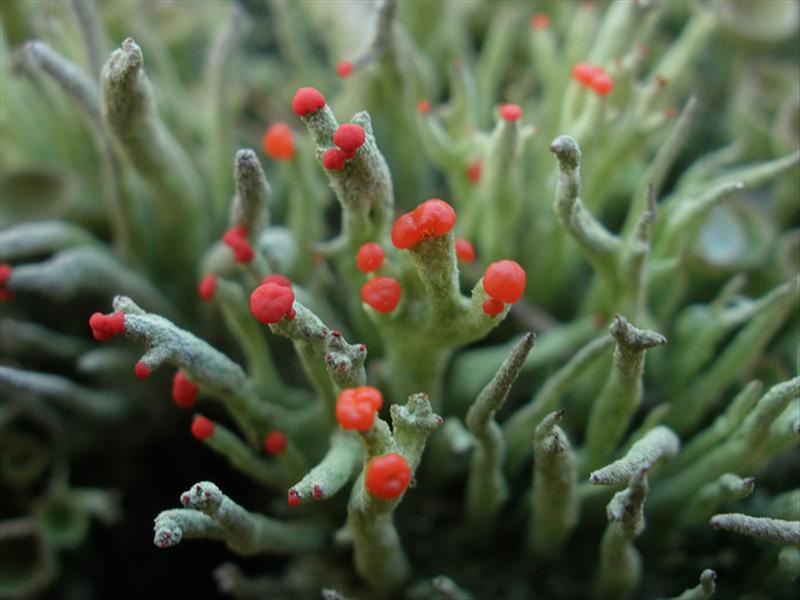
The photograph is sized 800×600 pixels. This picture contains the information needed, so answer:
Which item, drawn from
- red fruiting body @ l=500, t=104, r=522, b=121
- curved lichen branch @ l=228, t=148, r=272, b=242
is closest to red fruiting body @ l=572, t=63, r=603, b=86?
red fruiting body @ l=500, t=104, r=522, b=121

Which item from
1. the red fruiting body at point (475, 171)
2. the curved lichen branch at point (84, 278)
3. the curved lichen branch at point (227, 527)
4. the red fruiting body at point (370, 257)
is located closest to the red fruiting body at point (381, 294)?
the red fruiting body at point (370, 257)

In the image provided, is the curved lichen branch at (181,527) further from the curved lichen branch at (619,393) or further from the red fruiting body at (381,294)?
the curved lichen branch at (619,393)

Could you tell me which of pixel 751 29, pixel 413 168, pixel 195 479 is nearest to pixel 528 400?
pixel 413 168

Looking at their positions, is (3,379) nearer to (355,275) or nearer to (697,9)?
(355,275)

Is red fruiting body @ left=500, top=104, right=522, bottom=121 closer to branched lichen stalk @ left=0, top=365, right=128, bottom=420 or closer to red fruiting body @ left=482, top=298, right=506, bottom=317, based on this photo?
red fruiting body @ left=482, top=298, right=506, bottom=317

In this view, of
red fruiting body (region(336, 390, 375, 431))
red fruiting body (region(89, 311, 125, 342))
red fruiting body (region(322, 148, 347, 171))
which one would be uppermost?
red fruiting body (region(322, 148, 347, 171))
